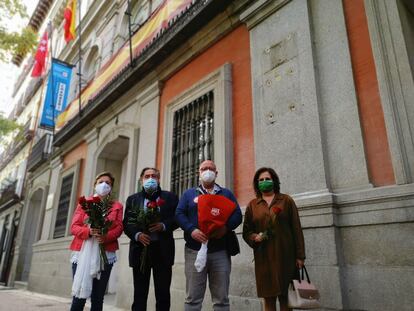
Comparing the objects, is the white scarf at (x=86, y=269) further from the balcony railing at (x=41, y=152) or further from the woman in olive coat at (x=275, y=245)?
the balcony railing at (x=41, y=152)

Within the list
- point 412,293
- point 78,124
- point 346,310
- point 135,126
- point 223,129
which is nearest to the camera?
point 412,293

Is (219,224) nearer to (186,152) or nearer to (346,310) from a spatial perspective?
(346,310)

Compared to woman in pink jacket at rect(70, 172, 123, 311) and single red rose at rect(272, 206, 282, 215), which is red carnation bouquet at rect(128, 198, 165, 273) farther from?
single red rose at rect(272, 206, 282, 215)

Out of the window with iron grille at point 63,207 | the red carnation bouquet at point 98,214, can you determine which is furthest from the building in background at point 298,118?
the window with iron grille at point 63,207

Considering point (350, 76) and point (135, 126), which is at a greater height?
point (135, 126)

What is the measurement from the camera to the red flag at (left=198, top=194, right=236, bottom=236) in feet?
10.8

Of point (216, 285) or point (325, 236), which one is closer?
point (216, 285)

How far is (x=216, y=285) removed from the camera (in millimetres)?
3361

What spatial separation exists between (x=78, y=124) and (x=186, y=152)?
19.7 ft

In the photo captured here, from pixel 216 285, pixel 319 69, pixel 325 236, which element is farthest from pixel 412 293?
pixel 319 69

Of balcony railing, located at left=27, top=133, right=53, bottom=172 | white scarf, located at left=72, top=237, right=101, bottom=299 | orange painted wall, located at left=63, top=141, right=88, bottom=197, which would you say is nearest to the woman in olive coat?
white scarf, located at left=72, top=237, right=101, bottom=299

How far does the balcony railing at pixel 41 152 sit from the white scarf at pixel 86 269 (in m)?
12.2

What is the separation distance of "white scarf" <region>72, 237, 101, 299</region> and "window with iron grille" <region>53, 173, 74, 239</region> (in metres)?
8.43

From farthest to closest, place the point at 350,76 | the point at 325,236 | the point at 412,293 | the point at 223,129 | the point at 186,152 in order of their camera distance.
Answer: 1. the point at 186,152
2. the point at 223,129
3. the point at 350,76
4. the point at 325,236
5. the point at 412,293
